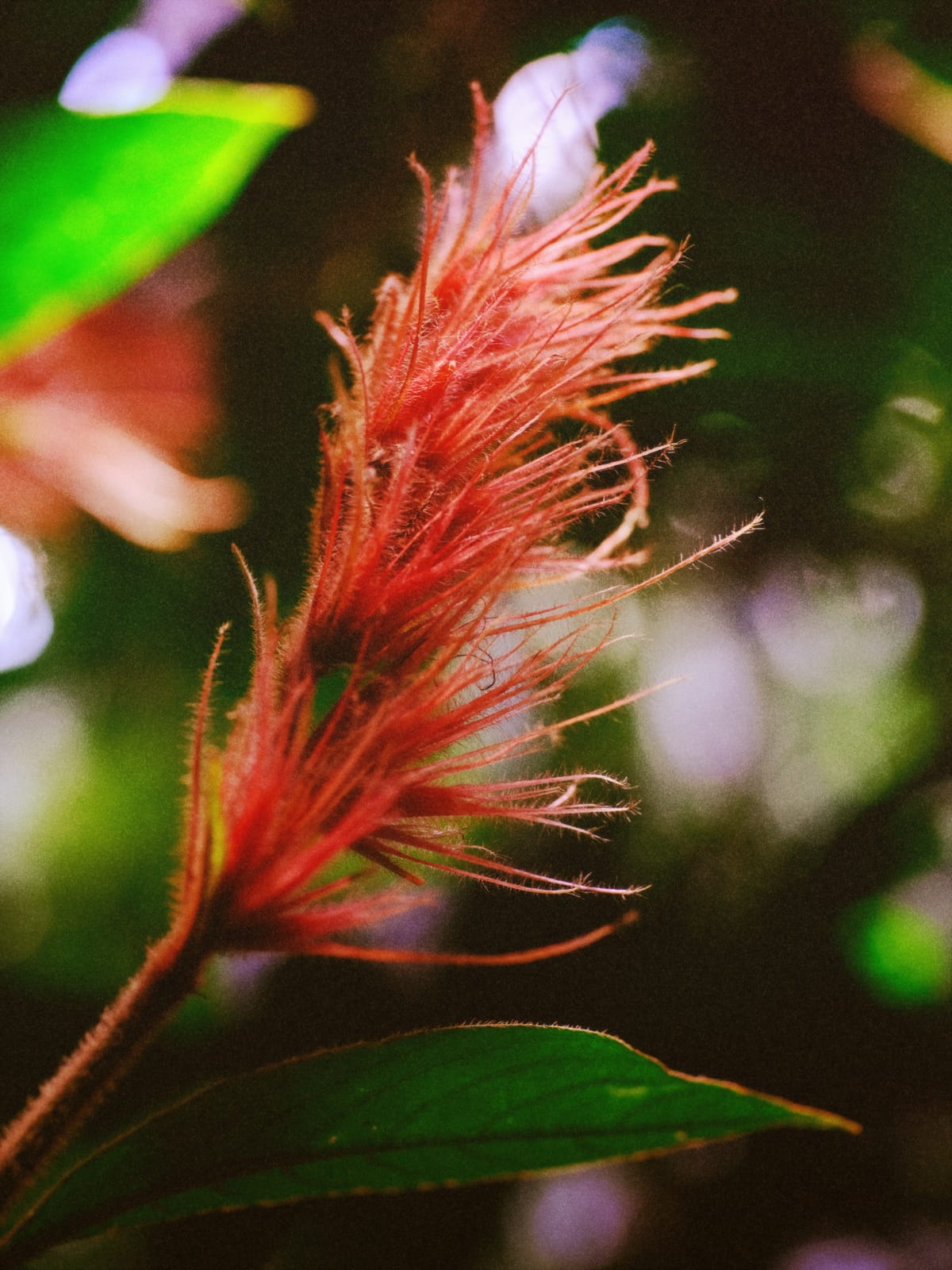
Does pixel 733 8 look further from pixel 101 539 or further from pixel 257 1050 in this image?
pixel 257 1050

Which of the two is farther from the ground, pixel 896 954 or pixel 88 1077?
pixel 88 1077

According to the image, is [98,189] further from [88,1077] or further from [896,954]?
[896,954]

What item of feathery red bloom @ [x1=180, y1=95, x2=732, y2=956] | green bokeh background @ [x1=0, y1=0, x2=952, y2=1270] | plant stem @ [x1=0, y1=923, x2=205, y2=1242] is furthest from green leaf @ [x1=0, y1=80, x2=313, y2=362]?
green bokeh background @ [x1=0, y1=0, x2=952, y2=1270]

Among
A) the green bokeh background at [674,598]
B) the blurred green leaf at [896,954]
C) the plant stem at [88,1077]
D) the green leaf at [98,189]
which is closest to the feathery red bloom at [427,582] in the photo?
the plant stem at [88,1077]

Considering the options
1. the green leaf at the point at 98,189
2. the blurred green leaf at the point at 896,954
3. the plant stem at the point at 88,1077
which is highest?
the green leaf at the point at 98,189

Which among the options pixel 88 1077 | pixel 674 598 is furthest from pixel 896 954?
pixel 88 1077

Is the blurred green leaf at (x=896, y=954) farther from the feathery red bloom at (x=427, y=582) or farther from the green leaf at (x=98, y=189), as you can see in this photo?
the green leaf at (x=98, y=189)

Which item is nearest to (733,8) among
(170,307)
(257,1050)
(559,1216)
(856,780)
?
(170,307)
